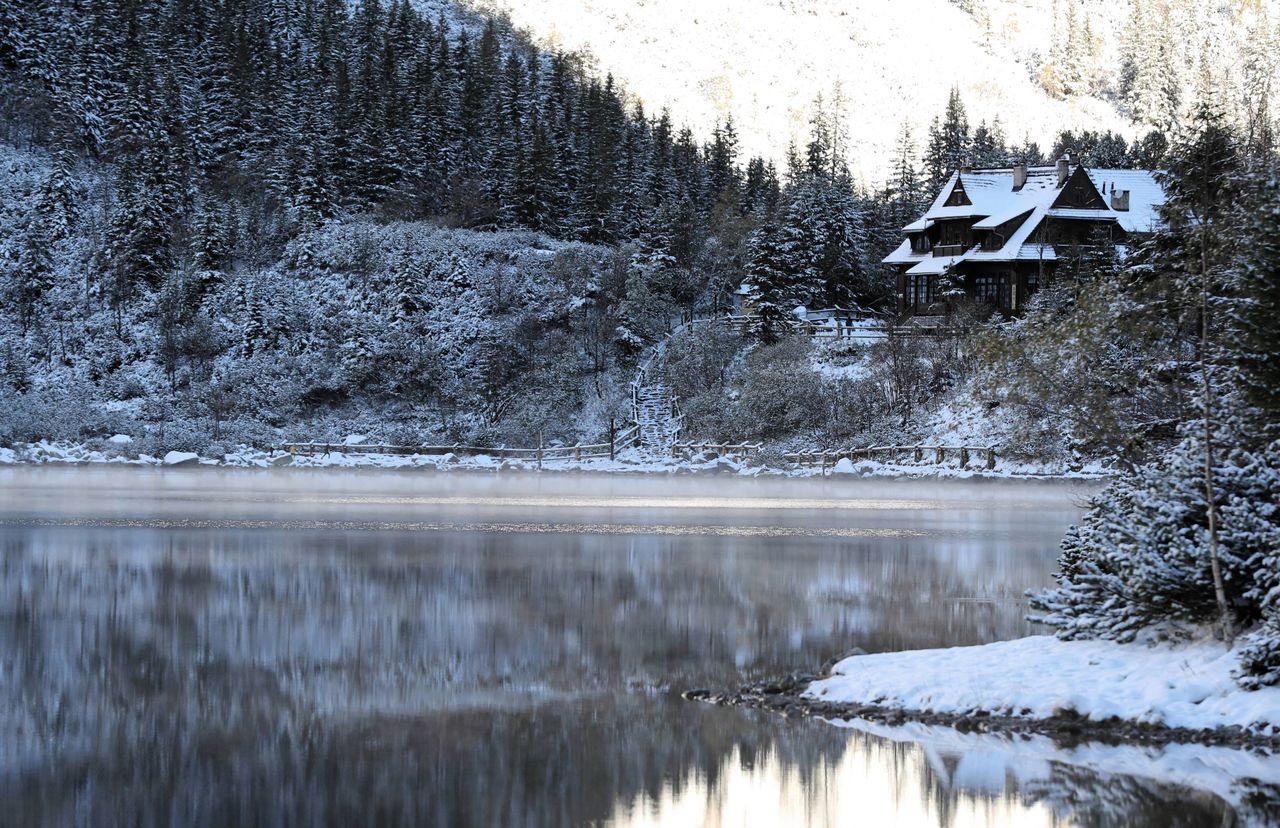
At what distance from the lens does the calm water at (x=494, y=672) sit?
11.2 metres

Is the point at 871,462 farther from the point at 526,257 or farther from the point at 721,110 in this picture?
the point at 721,110

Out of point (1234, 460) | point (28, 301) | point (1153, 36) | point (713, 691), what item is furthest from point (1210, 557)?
point (1153, 36)

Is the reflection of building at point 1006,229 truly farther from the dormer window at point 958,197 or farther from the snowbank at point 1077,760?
the snowbank at point 1077,760

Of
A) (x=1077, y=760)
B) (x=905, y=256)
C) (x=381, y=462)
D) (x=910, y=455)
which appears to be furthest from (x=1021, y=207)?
(x=1077, y=760)

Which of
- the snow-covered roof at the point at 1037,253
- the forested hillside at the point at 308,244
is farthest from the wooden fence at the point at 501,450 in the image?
the snow-covered roof at the point at 1037,253

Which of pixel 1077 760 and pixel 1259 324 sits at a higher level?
pixel 1259 324

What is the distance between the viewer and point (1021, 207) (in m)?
67.1

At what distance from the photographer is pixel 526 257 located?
242 ft

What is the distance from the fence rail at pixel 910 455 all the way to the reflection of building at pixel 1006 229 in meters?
11.1

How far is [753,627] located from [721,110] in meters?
138

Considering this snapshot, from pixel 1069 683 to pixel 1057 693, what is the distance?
1.15 ft

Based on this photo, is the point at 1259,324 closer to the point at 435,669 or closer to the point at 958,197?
the point at 435,669

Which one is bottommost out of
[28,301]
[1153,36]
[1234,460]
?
[1234,460]

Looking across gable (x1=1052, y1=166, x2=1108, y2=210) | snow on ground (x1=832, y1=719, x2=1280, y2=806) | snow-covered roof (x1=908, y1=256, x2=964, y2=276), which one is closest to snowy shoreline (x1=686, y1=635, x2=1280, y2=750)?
snow on ground (x1=832, y1=719, x2=1280, y2=806)
